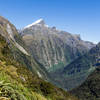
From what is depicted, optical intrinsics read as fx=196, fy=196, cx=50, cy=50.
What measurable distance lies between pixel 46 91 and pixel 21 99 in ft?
208

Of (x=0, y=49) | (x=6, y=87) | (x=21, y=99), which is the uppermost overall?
(x=0, y=49)

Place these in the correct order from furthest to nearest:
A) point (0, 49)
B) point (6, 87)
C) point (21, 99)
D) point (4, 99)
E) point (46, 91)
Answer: point (0, 49), point (46, 91), point (21, 99), point (6, 87), point (4, 99)

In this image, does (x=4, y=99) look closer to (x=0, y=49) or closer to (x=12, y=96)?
(x=12, y=96)

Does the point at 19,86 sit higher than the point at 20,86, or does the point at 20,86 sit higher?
the point at 20,86

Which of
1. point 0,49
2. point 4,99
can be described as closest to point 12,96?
point 4,99

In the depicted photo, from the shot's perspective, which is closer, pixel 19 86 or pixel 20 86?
pixel 19 86

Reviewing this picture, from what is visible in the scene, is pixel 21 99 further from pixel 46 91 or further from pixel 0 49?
pixel 0 49

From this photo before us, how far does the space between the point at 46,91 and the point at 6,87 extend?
216ft

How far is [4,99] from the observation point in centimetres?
1841

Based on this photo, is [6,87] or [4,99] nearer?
[4,99]

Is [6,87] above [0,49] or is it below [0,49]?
below

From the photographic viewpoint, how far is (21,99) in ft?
74.3

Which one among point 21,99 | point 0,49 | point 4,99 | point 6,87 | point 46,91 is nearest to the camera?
point 4,99

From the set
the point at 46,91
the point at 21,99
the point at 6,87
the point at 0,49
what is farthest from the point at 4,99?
the point at 0,49
